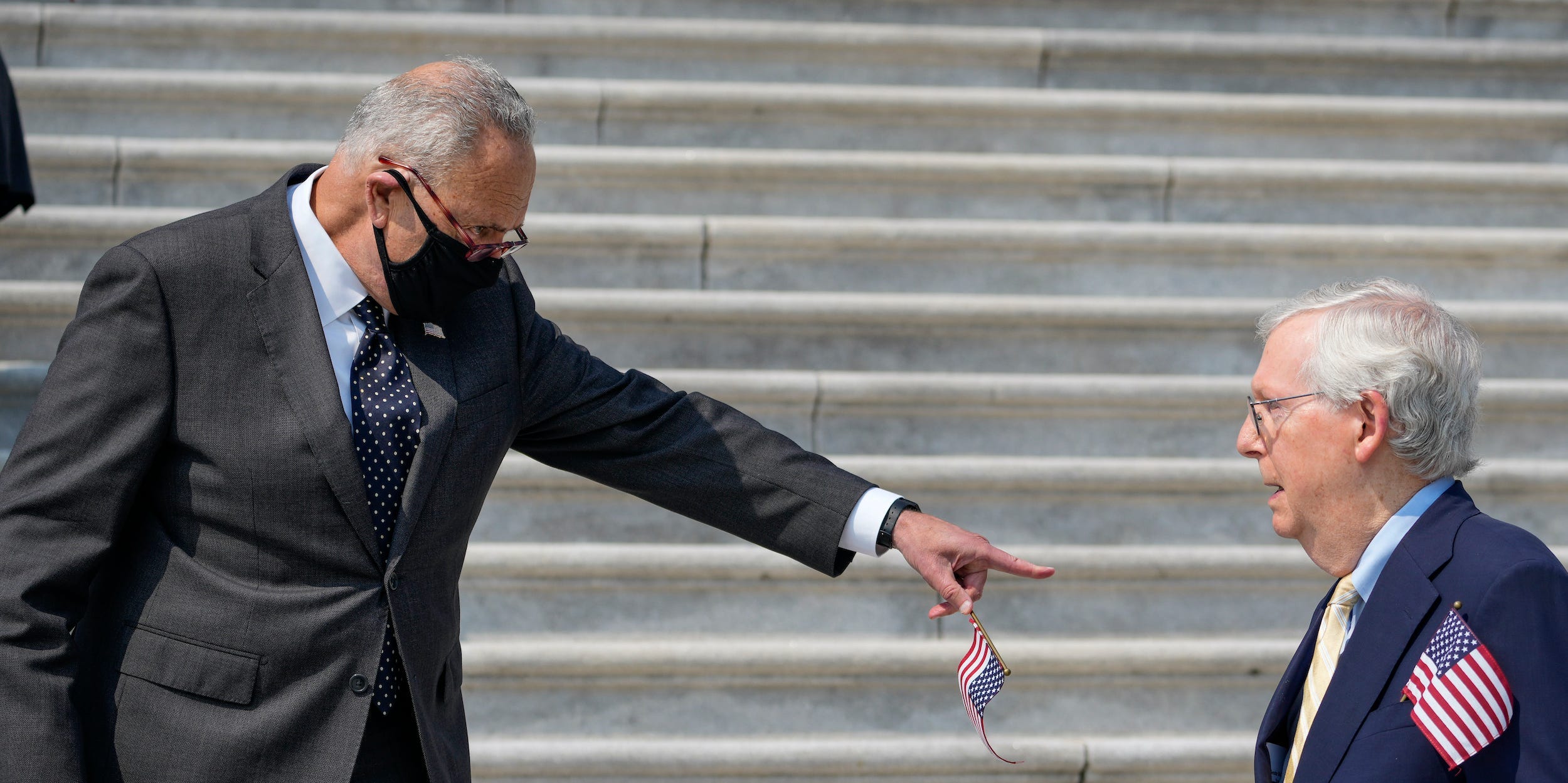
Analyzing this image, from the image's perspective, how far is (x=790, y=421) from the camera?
4348 millimetres

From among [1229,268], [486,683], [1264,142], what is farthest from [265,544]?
[1264,142]

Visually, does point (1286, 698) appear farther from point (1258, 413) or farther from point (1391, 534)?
point (1258, 413)

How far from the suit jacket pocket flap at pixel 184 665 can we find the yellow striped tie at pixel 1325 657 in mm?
1553

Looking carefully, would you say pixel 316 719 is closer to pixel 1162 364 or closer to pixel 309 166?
pixel 309 166

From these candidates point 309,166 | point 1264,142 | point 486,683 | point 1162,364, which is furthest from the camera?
point 1264,142

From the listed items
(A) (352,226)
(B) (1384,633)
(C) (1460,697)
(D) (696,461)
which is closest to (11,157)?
(A) (352,226)

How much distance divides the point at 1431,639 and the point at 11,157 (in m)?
3.92

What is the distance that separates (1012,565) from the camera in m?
2.34

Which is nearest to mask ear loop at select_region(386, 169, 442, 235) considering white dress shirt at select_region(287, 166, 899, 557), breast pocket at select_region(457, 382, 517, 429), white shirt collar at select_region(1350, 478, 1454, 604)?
white dress shirt at select_region(287, 166, 899, 557)

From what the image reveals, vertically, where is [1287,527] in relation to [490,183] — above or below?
below

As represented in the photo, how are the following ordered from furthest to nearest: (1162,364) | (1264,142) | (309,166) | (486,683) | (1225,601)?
(1264,142)
(1162,364)
(1225,601)
(486,683)
(309,166)

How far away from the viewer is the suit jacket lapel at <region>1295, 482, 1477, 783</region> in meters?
1.84

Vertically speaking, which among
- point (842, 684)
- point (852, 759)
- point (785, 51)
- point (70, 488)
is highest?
point (785, 51)

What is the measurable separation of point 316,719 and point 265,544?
10.6 inches
